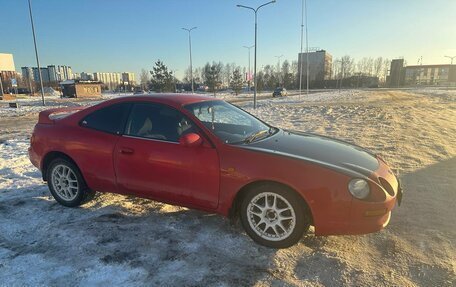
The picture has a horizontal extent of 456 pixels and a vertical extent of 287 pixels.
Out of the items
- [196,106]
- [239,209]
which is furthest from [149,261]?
[196,106]

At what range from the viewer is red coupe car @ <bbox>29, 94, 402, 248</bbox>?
3.15m

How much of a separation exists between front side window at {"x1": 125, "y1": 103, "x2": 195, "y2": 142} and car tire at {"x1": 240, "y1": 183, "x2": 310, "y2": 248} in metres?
1.07

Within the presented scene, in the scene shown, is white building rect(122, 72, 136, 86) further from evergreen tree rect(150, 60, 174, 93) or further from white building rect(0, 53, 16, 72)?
evergreen tree rect(150, 60, 174, 93)

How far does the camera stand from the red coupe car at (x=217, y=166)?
10.3 ft

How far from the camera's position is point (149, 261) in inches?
124

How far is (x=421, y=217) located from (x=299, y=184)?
205cm

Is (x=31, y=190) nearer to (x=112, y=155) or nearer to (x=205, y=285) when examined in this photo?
(x=112, y=155)

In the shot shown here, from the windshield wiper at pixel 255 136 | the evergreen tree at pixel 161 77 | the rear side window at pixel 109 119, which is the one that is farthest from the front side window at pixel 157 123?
the evergreen tree at pixel 161 77

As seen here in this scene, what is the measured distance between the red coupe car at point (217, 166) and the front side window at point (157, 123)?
1 centimetres

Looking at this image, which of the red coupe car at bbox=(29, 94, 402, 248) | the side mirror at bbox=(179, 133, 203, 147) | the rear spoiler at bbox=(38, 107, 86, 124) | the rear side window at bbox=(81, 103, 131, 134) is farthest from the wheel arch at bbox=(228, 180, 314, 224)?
the rear spoiler at bbox=(38, 107, 86, 124)

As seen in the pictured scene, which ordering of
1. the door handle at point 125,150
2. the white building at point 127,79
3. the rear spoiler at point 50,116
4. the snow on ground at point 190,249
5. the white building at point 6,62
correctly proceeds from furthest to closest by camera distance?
the white building at point 127,79, the white building at point 6,62, the rear spoiler at point 50,116, the door handle at point 125,150, the snow on ground at point 190,249

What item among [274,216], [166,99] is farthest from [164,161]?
[274,216]

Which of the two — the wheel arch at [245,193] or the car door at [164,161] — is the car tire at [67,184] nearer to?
the car door at [164,161]

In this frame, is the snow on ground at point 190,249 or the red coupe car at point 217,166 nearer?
the snow on ground at point 190,249
